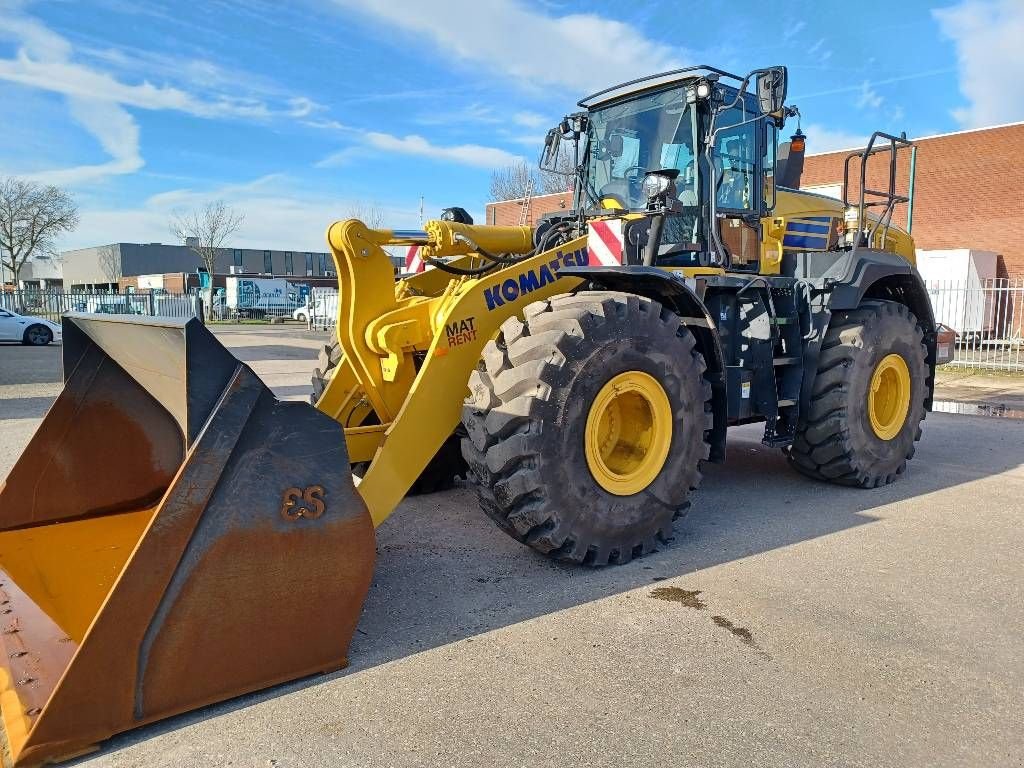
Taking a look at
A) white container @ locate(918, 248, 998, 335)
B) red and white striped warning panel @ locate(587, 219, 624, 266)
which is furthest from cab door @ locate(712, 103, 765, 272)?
white container @ locate(918, 248, 998, 335)

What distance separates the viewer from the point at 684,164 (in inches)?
211

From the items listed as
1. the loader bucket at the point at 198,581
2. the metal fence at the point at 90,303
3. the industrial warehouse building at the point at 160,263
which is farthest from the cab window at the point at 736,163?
the industrial warehouse building at the point at 160,263

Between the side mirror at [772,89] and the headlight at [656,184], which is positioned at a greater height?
the side mirror at [772,89]

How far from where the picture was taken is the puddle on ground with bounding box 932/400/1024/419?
402 inches

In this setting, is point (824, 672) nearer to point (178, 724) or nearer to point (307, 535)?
point (307, 535)

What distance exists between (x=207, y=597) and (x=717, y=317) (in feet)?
12.6

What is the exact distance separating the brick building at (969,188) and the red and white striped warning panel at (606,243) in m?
19.1

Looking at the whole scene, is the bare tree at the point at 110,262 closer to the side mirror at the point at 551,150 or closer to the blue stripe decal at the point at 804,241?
the side mirror at the point at 551,150

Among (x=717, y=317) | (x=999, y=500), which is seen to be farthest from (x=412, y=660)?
(x=999, y=500)

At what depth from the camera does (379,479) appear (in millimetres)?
3654

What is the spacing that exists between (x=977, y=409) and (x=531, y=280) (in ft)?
29.8

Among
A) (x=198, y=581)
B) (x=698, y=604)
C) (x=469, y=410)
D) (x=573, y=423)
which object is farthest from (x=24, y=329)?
(x=698, y=604)

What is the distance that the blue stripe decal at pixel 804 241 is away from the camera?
636 cm

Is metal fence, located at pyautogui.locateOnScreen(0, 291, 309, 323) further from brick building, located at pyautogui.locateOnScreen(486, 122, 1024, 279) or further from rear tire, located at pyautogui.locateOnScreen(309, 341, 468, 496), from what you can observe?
rear tire, located at pyautogui.locateOnScreen(309, 341, 468, 496)
